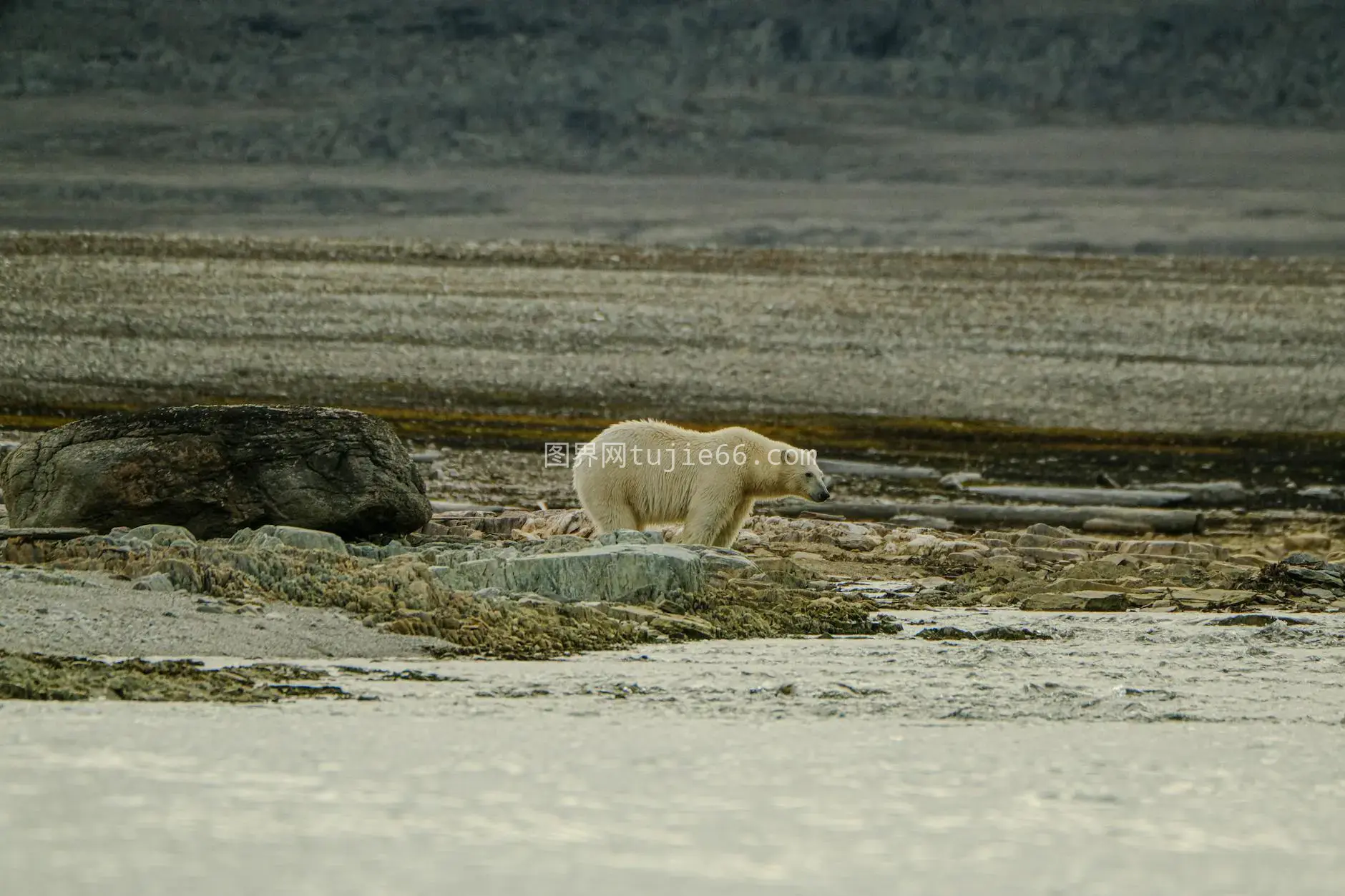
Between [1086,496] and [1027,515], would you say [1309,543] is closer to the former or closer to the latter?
[1027,515]

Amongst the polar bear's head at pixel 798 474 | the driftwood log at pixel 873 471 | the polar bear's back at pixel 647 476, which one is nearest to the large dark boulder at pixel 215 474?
the polar bear's back at pixel 647 476

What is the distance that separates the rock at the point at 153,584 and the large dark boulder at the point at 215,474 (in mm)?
3008

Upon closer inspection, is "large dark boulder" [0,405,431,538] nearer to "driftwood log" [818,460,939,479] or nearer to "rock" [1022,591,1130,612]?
"rock" [1022,591,1130,612]

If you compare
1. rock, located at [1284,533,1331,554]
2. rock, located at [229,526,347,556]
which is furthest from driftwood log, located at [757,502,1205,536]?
rock, located at [229,526,347,556]

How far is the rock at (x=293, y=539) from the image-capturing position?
32.5ft

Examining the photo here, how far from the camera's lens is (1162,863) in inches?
174

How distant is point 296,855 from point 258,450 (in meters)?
7.47

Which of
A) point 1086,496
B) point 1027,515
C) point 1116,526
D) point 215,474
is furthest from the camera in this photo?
point 1086,496

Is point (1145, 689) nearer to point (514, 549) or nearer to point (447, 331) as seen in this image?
point (514, 549)

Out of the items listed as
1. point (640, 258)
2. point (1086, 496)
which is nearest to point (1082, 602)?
point (1086, 496)

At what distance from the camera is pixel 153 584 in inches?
321

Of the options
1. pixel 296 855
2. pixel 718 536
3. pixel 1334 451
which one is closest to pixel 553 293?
pixel 1334 451

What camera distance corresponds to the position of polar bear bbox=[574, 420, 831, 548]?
12.1 meters

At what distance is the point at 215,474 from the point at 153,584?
323 centimetres
